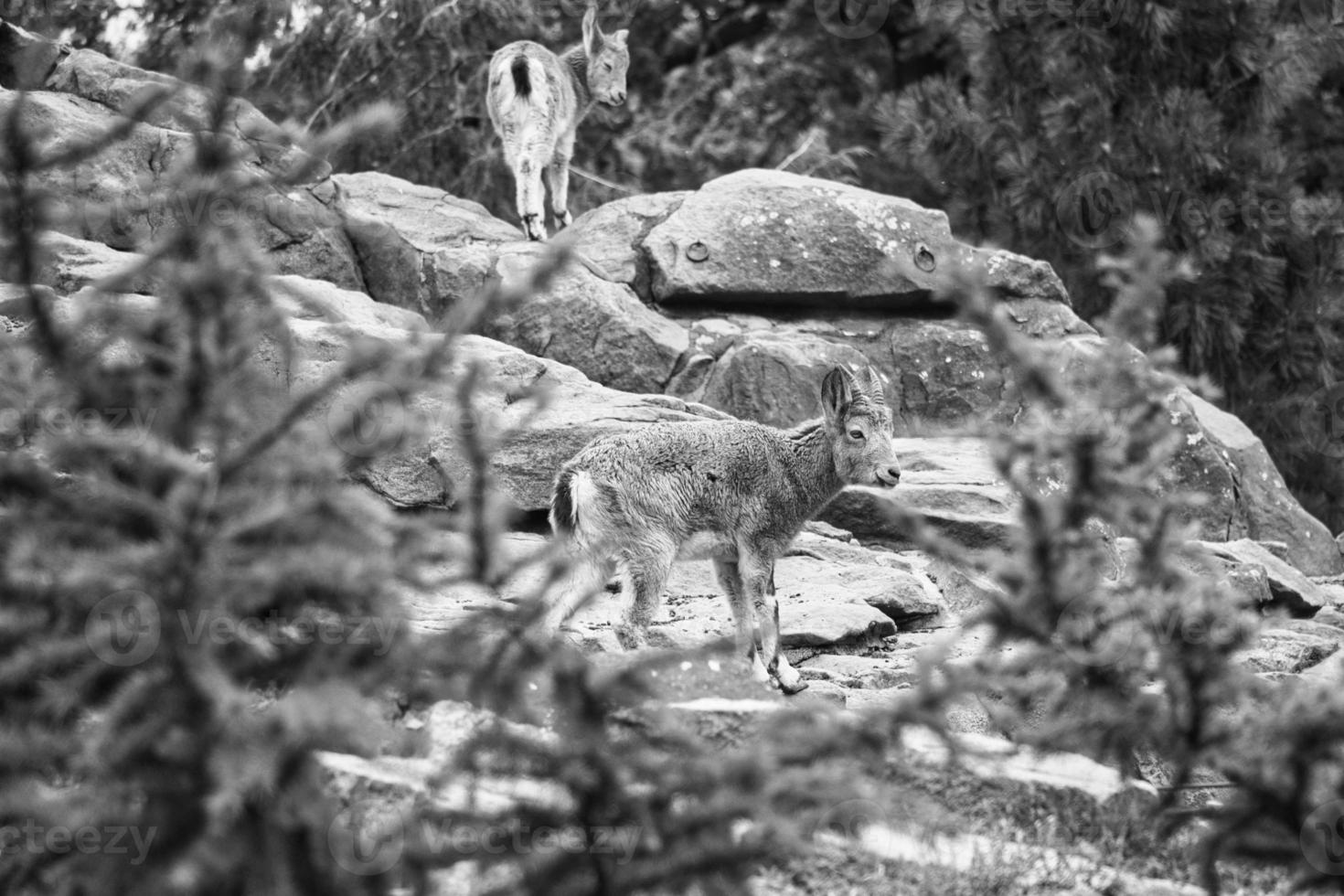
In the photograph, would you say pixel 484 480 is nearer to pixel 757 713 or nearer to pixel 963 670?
pixel 963 670

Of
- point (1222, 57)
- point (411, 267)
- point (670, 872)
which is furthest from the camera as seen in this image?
point (1222, 57)

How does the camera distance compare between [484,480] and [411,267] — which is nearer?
[484,480]

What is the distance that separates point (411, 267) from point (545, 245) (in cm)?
129

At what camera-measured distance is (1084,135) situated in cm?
1964

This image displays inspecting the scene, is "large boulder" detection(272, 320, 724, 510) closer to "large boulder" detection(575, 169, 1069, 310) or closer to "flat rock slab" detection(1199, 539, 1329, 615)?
"large boulder" detection(575, 169, 1069, 310)

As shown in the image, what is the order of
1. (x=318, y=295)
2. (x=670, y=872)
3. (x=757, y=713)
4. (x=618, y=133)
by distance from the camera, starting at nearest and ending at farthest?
(x=670, y=872) → (x=757, y=713) → (x=318, y=295) → (x=618, y=133)

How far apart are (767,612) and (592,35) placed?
34.6 ft

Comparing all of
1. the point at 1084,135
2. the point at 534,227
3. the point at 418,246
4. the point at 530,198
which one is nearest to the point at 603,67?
the point at 530,198

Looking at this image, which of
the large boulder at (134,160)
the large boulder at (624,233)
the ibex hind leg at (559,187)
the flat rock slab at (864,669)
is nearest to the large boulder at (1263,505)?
the large boulder at (624,233)

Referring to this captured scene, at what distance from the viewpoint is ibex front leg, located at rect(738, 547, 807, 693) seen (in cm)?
949

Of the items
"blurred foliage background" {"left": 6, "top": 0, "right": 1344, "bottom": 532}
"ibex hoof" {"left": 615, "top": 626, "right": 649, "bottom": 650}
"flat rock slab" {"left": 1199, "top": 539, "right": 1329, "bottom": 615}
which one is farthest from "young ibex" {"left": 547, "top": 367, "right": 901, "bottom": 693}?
"blurred foliage background" {"left": 6, "top": 0, "right": 1344, "bottom": 532}

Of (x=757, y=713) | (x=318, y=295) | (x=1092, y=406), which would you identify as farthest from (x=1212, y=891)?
(x=318, y=295)

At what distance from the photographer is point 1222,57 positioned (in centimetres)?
1973

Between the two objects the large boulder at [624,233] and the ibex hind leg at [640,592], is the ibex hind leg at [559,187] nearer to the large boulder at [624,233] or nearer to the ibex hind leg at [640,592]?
the large boulder at [624,233]
